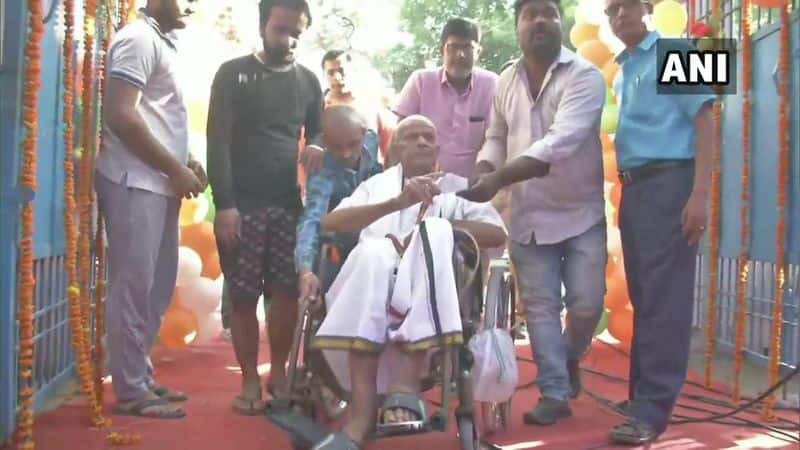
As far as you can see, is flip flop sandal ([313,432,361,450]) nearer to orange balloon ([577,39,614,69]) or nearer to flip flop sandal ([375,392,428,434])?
flip flop sandal ([375,392,428,434])

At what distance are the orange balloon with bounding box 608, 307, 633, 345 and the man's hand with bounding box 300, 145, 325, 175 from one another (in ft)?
7.44

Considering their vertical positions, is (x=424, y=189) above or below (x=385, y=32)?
below

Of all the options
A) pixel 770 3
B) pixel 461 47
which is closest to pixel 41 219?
pixel 461 47

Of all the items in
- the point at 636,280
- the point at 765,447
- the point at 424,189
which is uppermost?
the point at 424,189

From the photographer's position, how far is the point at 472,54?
411cm

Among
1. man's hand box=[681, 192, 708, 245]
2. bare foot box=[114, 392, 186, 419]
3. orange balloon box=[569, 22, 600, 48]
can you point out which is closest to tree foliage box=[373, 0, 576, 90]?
orange balloon box=[569, 22, 600, 48]

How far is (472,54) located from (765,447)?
2081mm

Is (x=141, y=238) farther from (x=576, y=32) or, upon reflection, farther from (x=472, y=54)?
(x=576, y=32)

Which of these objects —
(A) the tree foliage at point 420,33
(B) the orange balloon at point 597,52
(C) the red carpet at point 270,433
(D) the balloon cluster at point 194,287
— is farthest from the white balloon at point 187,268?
(A) the tree foliage at point 420,33

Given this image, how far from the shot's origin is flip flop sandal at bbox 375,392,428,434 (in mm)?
2314

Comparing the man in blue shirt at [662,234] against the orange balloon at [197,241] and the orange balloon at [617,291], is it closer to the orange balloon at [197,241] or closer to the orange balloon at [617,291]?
the orange balloon at [617,291]

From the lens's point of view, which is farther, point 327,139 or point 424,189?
point 327,139

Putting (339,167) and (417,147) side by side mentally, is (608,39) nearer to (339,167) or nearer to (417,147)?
(339,167)

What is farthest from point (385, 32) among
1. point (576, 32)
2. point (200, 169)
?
point (200, 169)
